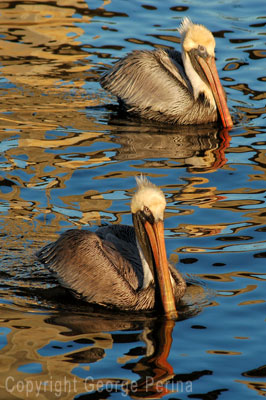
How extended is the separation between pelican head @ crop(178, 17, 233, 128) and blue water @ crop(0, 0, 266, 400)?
1.52 ft

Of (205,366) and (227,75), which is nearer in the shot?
(205,366)

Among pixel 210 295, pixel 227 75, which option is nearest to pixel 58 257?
pixel 210 295

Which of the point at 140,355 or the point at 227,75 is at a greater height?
the point at 227,75

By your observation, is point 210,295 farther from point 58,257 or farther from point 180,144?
point 180,144

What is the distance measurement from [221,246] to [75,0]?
900 cm

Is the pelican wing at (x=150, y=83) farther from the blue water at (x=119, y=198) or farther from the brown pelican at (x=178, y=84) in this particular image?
the blue water at (x=119, y=198)

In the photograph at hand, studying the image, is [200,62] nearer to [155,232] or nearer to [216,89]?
[216,89]

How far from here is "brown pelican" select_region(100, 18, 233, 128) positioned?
11.6 m

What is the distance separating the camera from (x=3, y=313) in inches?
276

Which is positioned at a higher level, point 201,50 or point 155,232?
point 201,50

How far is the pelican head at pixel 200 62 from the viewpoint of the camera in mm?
11711

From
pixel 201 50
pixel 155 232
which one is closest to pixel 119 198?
pixel 155 232

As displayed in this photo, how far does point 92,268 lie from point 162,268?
61 centimetres

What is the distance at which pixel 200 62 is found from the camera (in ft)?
38.6
